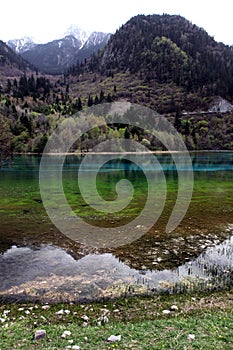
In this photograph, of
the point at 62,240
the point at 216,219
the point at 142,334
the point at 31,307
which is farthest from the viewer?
the point at 216,219

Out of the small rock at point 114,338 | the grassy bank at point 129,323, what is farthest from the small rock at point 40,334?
the small rock at point 114,338

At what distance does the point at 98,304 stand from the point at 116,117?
160 meters

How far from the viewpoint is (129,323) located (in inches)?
337

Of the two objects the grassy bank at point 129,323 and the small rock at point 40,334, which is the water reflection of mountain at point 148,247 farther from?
the small rock at point 40,334

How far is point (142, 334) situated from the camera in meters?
7.86

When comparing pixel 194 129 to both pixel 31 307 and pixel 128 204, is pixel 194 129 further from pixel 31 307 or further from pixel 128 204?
pixel 31 307

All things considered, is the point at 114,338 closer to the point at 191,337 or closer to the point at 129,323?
the point at 129,323

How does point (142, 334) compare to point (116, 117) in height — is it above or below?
below

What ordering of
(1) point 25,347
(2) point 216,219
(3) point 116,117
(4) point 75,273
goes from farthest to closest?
(3) point 116,117 < (2) point 216,219 < (4) point 75,273 < (1) point 25,347

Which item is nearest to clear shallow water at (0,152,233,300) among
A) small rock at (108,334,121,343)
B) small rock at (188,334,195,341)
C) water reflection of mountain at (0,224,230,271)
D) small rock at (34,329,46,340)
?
water reflection of mountain at (0,224,230,271)

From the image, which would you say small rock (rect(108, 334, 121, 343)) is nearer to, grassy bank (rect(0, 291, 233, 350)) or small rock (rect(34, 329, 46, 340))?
grassy bank (rect(0, 291, 233, 350))

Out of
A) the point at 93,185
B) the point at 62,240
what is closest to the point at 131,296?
the point at 62,240

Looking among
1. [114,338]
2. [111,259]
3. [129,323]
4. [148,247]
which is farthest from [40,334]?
[148,247]

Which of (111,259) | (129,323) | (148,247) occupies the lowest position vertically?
(111,259)
